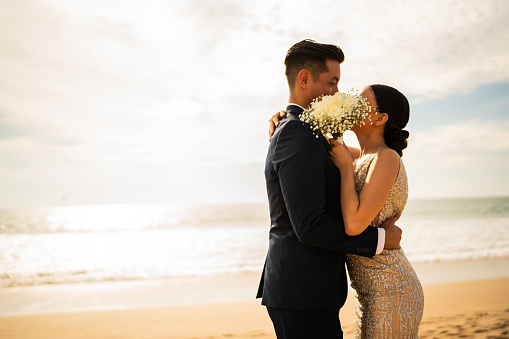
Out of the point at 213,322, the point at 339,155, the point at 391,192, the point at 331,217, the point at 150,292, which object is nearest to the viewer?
the point at 331,217

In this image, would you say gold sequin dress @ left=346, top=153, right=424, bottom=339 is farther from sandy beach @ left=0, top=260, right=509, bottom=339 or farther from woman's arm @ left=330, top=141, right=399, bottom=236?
sandy beach @ left=0, top=260, right=509, bottom=339

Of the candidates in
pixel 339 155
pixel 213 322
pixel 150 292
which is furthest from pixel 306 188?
pixel 150 292

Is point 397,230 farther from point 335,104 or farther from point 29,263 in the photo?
point 29,263

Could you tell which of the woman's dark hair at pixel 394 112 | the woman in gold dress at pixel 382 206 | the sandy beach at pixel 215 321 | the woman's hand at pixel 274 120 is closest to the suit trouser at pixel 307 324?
the woman in gold dress at pixel 382 206

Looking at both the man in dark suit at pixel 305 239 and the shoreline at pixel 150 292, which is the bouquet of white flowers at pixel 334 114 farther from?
the shoreline at pixel 150 292

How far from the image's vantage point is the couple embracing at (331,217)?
7.49ft

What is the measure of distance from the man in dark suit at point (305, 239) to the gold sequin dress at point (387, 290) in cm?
33

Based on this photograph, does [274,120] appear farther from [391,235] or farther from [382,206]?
[391,235]

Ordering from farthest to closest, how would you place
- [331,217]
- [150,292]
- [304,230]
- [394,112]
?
[150,292] < [394,112] < [331,217] < [304,230]

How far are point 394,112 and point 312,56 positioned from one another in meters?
0.77

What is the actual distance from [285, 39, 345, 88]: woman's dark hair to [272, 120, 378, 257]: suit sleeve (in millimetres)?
526

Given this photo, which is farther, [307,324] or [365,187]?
[365,187]

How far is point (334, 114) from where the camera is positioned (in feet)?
7.94

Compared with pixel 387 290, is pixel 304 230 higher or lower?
higher
